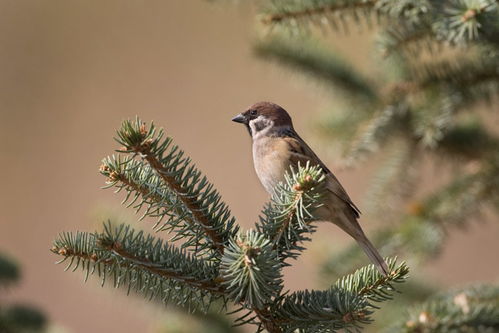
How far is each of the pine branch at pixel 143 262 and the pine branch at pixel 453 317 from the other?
687mm

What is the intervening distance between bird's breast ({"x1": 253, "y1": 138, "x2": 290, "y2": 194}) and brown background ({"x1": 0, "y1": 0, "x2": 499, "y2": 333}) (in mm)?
2373

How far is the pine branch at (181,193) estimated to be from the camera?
5.27 ft

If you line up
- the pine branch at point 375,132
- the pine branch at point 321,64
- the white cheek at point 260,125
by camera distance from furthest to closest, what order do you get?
the white cheek at point 260,125, the pine branch at point 321,64, the pine branch at point 375,132

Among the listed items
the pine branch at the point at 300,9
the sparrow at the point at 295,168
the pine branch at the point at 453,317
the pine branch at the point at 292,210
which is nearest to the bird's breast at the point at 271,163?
the sparrow at the point at 295,168

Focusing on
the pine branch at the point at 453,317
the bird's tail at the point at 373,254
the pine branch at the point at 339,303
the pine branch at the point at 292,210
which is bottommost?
the pine branch at the point at 339,303

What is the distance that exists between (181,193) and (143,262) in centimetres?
19

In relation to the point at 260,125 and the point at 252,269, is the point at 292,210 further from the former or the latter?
the point at 260,125

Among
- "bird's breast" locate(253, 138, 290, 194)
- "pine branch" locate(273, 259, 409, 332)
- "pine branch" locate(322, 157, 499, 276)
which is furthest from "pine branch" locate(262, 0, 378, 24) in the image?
"pine branch" locate(273, 259, 409, 332)

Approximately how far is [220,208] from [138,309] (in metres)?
1.08

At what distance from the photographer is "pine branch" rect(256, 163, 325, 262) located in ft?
5.41

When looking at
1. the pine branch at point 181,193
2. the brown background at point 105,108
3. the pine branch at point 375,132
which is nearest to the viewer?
the pine branch at point 181,193

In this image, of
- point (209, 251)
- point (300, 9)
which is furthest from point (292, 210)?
point (300, 9)

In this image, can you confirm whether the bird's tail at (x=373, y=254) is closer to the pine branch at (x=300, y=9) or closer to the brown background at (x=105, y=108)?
the pine branch at (x=300, y=9)

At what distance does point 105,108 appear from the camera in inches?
273
